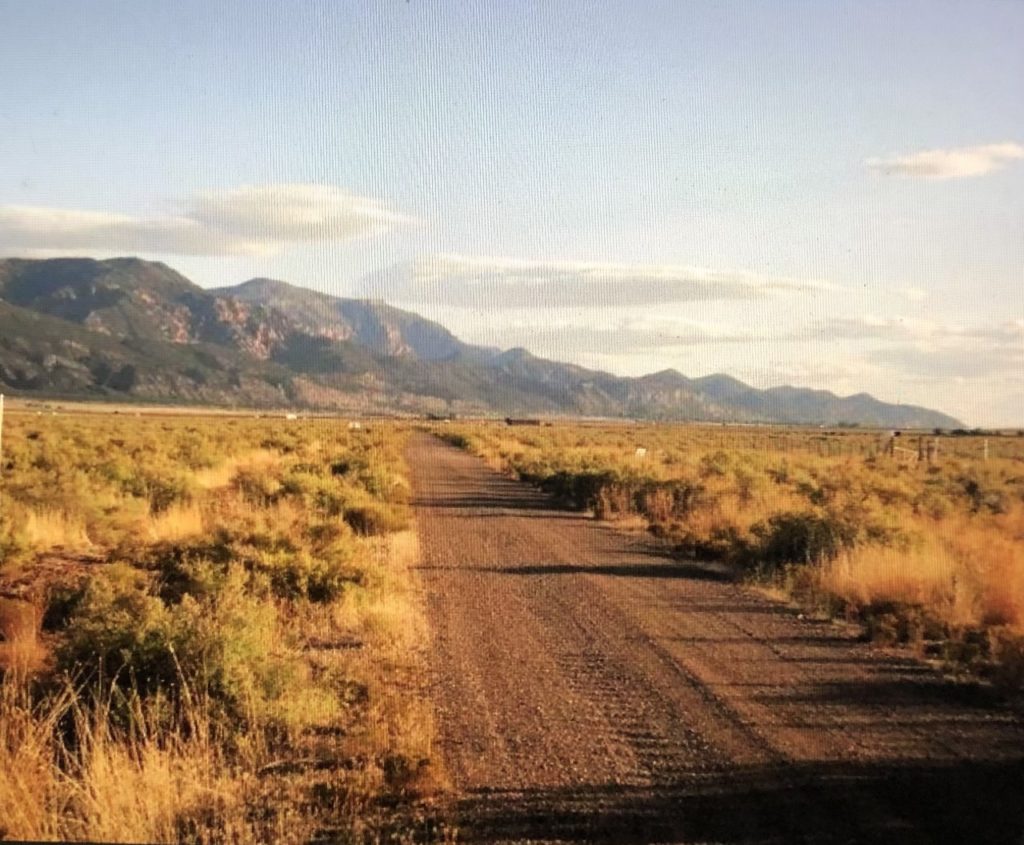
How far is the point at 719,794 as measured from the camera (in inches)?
268

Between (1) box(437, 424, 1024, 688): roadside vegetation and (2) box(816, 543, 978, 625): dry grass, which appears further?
(2) box(816, 543, 978, 625): dry grass

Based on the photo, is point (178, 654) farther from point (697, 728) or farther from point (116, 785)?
point (697, 728)

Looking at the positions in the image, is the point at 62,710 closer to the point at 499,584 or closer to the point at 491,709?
the point at 491,709

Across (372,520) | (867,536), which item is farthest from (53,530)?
(867,536)

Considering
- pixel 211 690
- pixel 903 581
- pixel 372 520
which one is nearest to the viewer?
pixel 211 690

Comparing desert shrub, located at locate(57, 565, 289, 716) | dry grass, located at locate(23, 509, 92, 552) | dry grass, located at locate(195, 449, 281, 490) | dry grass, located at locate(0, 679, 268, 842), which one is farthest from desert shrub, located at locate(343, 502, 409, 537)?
dry grass, located at locate(0, 679, 268, 842)

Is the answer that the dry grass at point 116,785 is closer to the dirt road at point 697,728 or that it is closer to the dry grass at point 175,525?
the dirt road at point 697,728

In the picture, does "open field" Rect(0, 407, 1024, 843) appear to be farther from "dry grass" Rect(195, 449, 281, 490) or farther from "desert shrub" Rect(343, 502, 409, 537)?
"dry grass" Rect(195, 449, 281, 490)

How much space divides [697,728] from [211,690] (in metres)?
3.89

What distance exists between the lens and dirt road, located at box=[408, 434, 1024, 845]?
6.41 metres

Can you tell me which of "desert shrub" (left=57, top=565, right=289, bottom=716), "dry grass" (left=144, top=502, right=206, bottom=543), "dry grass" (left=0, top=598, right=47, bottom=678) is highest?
"desert shrub" (left=57, top=565, right=289, bottom=716)

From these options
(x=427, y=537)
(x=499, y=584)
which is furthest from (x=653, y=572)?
(x=427, y=537)

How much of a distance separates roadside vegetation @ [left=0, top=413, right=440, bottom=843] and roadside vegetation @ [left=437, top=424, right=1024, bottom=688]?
611 centimetres

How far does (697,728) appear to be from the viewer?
8250 millimetres
